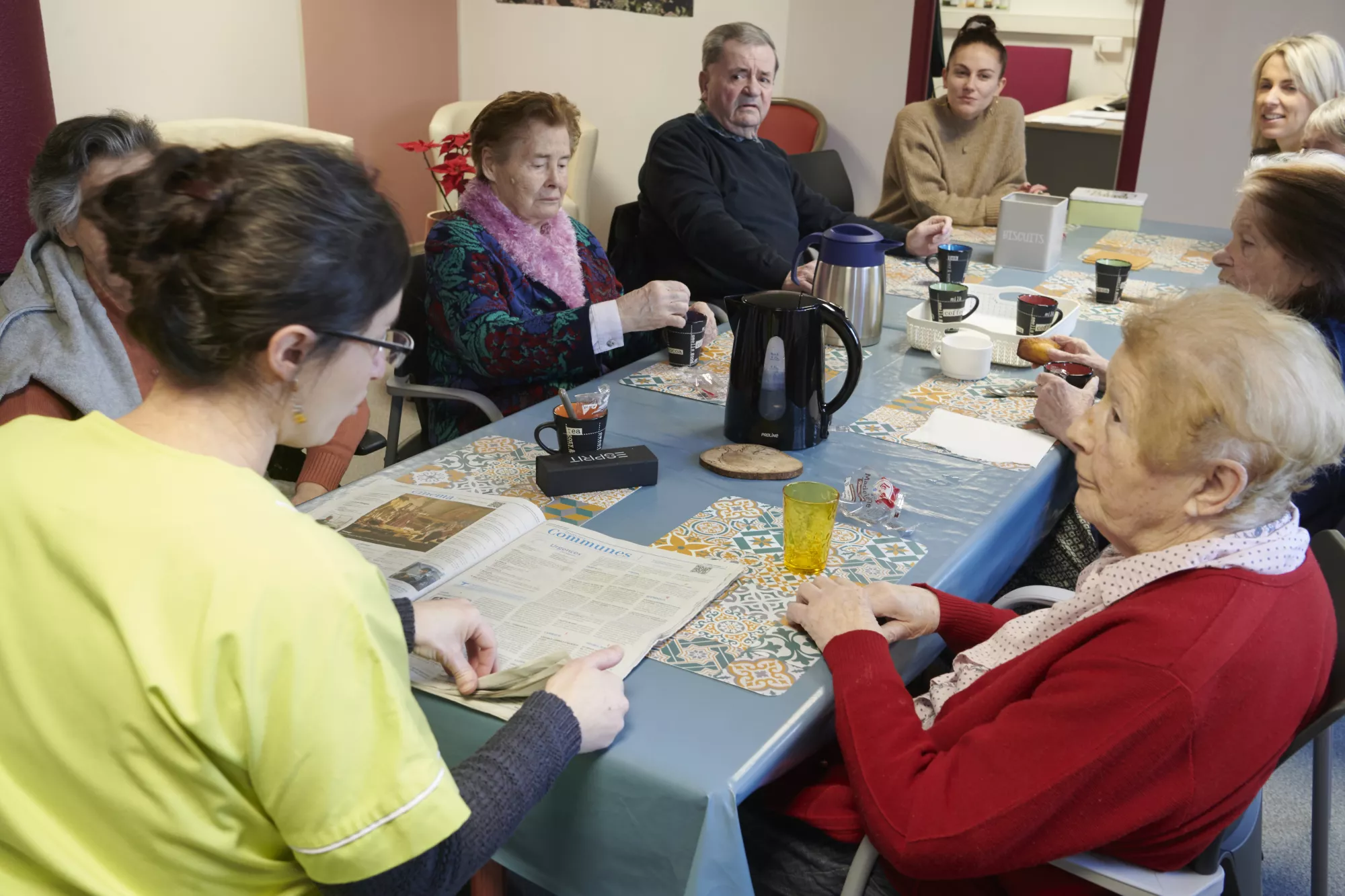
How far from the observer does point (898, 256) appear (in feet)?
10.9

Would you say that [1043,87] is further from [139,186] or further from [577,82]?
[139,186]

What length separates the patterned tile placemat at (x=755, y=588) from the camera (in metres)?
1.17

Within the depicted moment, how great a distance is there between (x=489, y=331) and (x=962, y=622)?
1164 mm

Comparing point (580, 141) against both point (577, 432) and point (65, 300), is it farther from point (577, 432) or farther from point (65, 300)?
point (577, 432)

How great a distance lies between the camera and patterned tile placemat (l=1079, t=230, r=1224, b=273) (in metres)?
3.21

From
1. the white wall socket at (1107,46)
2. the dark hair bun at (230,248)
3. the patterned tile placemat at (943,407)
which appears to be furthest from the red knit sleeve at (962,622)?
the white wall socket at (1107,46)

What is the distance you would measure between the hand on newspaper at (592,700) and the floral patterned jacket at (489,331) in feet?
3.76

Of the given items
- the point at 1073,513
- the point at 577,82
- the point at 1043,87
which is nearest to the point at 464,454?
the point at 1073,513

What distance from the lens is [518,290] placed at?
2262 mm

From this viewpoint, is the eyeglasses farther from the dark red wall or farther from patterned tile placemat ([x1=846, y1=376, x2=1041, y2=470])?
the dark red wall

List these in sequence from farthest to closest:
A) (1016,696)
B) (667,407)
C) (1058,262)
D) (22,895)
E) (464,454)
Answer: (1058,262)
(667,407)
(464,454)
(1016,696)
(22,895)

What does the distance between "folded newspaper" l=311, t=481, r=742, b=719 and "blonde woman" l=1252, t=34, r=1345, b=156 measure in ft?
10.5

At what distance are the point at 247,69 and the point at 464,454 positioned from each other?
3438 mm

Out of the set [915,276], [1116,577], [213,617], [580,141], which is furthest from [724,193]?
[213,617]
